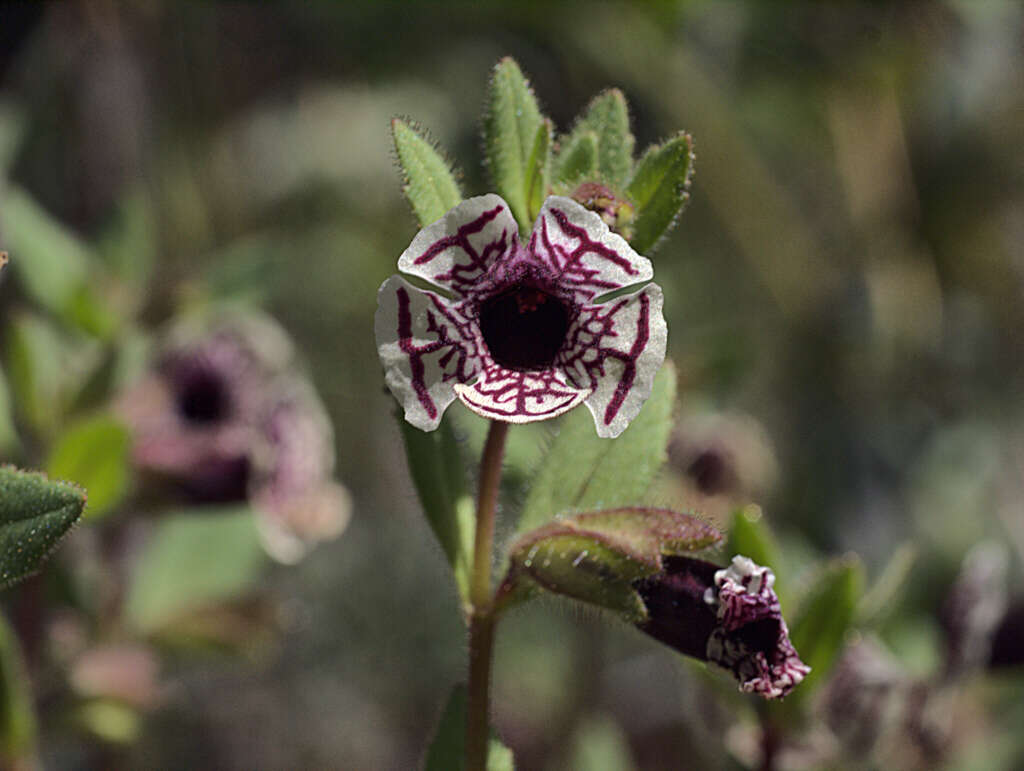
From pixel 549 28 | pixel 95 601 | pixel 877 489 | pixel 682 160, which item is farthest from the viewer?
pixel 549 28

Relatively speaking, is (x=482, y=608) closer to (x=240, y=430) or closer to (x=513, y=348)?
(x=513, y=348)

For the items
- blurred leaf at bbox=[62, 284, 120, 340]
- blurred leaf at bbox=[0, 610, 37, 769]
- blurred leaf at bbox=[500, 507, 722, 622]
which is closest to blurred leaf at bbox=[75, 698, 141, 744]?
blurred leaf at bbox=[0, 610, 37, 769]

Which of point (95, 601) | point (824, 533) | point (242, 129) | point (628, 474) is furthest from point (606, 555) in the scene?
point (242, 129)

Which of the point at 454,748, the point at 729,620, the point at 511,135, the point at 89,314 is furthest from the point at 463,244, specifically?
the point at 89,314

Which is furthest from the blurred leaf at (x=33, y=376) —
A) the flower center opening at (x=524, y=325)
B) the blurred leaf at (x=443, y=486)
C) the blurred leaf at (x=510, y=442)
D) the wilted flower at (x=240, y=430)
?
the flower center opening at (x=524, y=325)

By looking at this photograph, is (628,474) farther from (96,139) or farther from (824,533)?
(96,139)

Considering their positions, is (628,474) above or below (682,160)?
below
